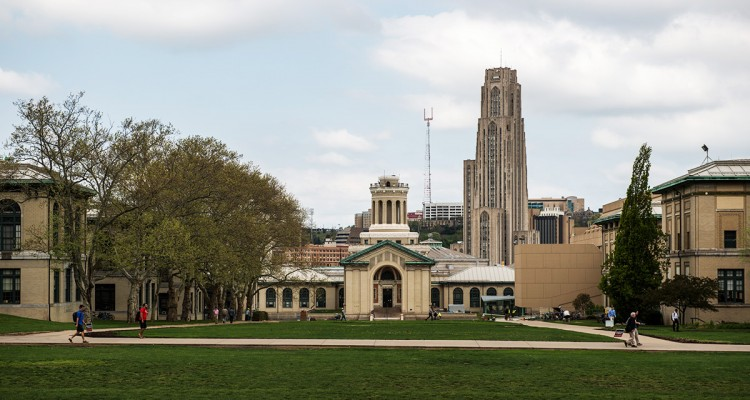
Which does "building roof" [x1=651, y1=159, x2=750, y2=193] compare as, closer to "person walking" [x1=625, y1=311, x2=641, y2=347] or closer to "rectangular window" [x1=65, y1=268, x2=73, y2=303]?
"person walking" [x1=625, y1=311, x2=641, y2=347]

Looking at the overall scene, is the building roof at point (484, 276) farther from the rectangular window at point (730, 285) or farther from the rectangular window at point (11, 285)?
the rectangular window at point (11, 285)

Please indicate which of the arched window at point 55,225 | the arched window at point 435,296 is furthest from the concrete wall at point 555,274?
the arched window at point 55,225

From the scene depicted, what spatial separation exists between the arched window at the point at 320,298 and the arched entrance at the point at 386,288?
1730 centimetres

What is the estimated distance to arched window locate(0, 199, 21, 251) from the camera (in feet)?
221

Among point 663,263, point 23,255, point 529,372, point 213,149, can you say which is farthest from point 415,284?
point 529,372

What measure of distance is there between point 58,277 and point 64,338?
95.3 feet

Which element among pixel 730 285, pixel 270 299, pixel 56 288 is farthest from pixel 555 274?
pixel 56 288

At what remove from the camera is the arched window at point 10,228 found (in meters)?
67.5

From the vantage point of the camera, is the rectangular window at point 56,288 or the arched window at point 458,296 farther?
the arched window at point 458,296

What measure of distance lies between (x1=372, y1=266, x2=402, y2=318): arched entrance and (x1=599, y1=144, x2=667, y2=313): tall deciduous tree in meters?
53.6

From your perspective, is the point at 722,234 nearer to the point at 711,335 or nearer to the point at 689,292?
the point at 689,292

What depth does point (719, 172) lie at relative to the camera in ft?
225

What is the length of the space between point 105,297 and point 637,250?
4440 centimetres

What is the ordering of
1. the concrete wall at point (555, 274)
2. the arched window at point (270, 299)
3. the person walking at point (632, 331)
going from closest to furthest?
the person walking at point (632, 331), the concrete wall at point (555, 274), the arched window at point (270, 299)
